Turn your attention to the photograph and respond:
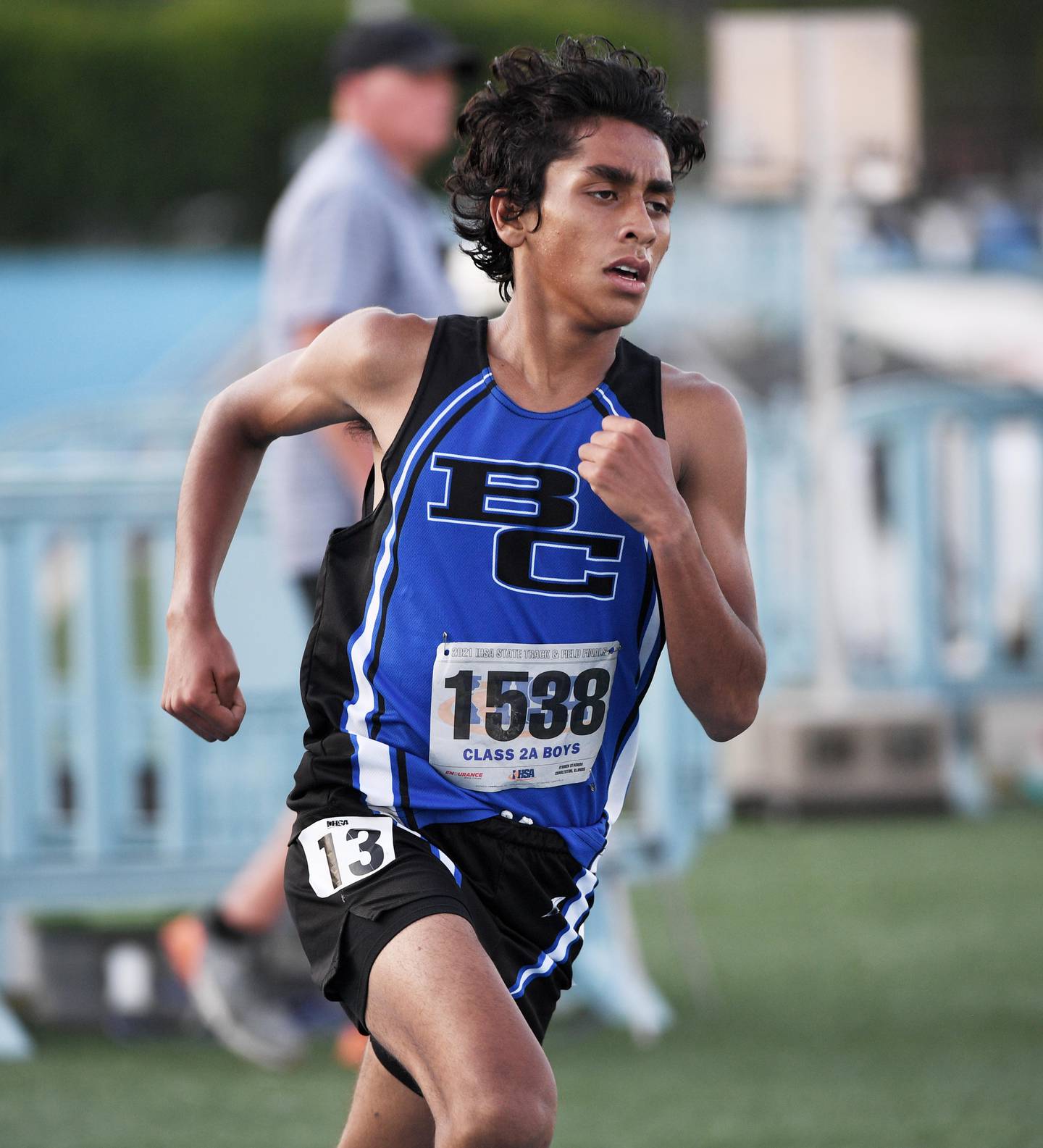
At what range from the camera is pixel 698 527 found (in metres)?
2.68

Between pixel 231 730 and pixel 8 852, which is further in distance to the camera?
pixel 8 852

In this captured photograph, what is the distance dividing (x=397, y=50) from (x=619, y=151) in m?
2.27

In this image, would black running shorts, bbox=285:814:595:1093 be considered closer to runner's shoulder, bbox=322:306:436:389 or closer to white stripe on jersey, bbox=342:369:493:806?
white stripe on jersey, bbox=342:369:493:806

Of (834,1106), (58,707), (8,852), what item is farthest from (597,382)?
(58,707)

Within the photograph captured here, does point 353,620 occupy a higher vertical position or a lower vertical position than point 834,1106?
higher

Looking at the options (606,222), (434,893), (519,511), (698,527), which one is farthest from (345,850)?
(606,222)

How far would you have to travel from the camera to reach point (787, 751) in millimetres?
7543

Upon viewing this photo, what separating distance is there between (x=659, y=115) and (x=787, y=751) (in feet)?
16.8

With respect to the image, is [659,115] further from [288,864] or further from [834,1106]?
[834,1106]

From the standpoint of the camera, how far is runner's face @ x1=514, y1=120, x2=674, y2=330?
254 cm

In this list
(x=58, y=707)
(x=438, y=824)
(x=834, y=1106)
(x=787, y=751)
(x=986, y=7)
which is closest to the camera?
(x=438, y=824)

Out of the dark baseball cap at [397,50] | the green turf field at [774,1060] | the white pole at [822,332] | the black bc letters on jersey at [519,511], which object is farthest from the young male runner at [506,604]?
the white pole at [822,332]

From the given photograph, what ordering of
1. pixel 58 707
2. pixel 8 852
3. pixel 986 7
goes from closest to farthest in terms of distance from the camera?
pixel 8 852
pixel 58 707
pixel 986 7

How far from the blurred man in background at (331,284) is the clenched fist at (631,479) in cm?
165
